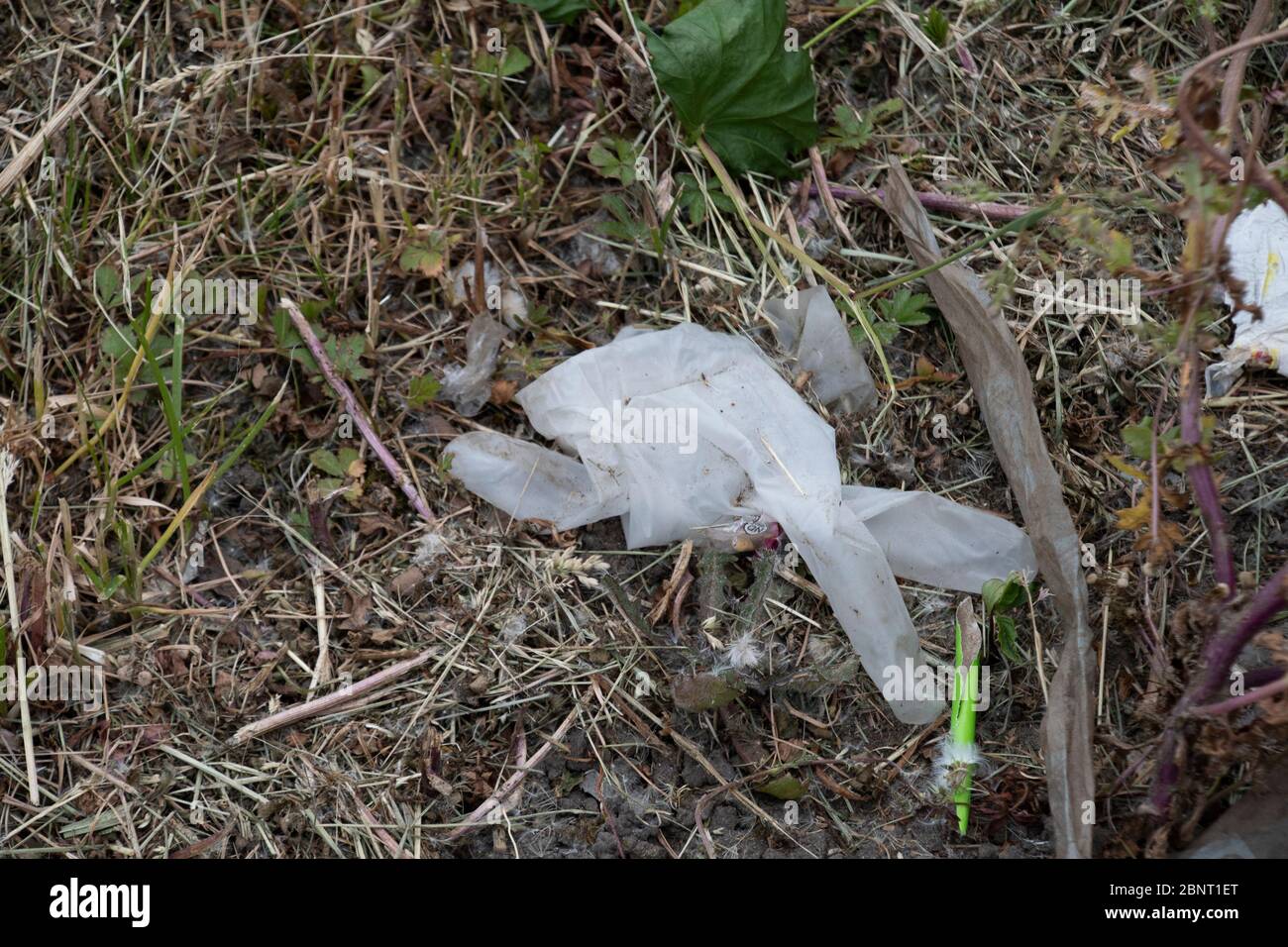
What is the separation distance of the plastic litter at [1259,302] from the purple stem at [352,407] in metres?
1.76

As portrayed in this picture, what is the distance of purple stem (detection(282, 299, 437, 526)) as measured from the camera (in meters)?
2.21

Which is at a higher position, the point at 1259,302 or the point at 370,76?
the point at 370,76

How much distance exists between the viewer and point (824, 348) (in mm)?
2303

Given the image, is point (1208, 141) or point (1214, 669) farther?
point (1214, 669)

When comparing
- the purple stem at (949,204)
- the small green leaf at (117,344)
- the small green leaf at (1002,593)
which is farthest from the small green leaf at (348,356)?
the small green leaf at (1002,593)

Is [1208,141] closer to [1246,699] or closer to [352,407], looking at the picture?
[1246,699]

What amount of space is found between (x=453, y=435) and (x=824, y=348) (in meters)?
0.86

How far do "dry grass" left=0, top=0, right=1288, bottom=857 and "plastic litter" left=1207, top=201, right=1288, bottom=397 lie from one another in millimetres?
75

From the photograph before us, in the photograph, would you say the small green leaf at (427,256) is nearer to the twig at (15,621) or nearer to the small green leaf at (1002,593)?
the twig at (15,621)

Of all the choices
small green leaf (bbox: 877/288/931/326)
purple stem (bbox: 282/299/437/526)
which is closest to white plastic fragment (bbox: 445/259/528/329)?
purple stem (bbox: 282/299/437/526)

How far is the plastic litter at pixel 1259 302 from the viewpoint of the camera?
7.17ft

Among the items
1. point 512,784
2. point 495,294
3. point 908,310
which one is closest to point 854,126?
point 908,310

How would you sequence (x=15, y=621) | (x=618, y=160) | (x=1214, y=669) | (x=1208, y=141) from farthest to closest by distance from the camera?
1. (x=618, y=160)
2. (x=15, y=621)
3. (x=1214, y=669)
4. (x=1208, y=141)

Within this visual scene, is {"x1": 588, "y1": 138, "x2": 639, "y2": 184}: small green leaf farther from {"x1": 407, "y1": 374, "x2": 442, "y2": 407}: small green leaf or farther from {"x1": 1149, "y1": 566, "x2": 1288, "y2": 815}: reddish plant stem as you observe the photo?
{"x1": 1149, "y1": 566, "x2": 1288, "y2": 815}: reddish plant stem
